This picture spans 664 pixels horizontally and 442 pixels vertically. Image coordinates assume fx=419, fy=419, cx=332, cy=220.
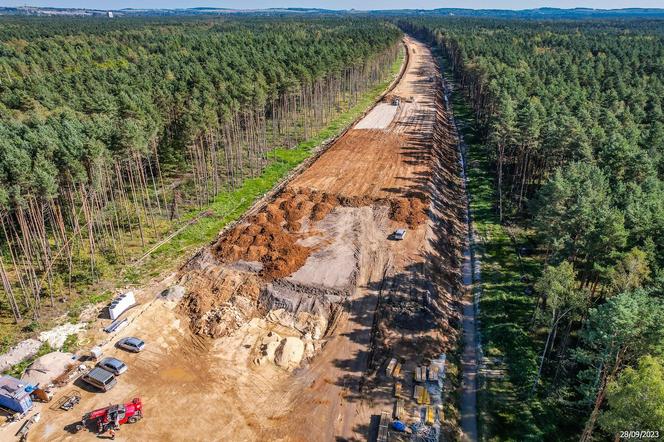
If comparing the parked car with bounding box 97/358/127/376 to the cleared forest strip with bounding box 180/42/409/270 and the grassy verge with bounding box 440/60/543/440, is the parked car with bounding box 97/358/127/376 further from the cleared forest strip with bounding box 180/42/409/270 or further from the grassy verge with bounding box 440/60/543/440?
the grassy verge with bounding box 440/60/543/440

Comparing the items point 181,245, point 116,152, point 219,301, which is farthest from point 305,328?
point 116,152

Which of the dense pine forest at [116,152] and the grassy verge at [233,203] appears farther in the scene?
the grassy verge at [233,203]

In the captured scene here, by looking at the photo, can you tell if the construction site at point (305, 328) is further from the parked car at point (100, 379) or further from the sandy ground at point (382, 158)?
the sandy ground at point (382, 158)

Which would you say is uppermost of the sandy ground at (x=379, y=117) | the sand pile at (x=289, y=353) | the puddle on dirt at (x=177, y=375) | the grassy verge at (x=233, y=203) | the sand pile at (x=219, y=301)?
the sandy ground at (x=379, y=117)

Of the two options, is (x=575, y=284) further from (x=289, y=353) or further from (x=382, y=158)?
(x=382, y=158)

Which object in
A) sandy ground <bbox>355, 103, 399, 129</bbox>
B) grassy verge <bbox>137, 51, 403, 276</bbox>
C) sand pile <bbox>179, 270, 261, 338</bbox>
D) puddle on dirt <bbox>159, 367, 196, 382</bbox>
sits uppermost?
sandy ground <bbox>355, 103, 399, 129</bbox>

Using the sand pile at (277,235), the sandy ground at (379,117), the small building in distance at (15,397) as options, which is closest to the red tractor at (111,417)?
the small building in distance at (15,397)

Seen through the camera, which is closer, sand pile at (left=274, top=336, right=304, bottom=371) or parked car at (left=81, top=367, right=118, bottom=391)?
parked car at (left=81, top=367, right=118, bottom=391)

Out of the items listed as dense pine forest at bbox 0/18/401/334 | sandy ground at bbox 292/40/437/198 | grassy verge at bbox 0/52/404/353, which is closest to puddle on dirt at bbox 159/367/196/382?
grassy verge at bbox 0/52/404/353
